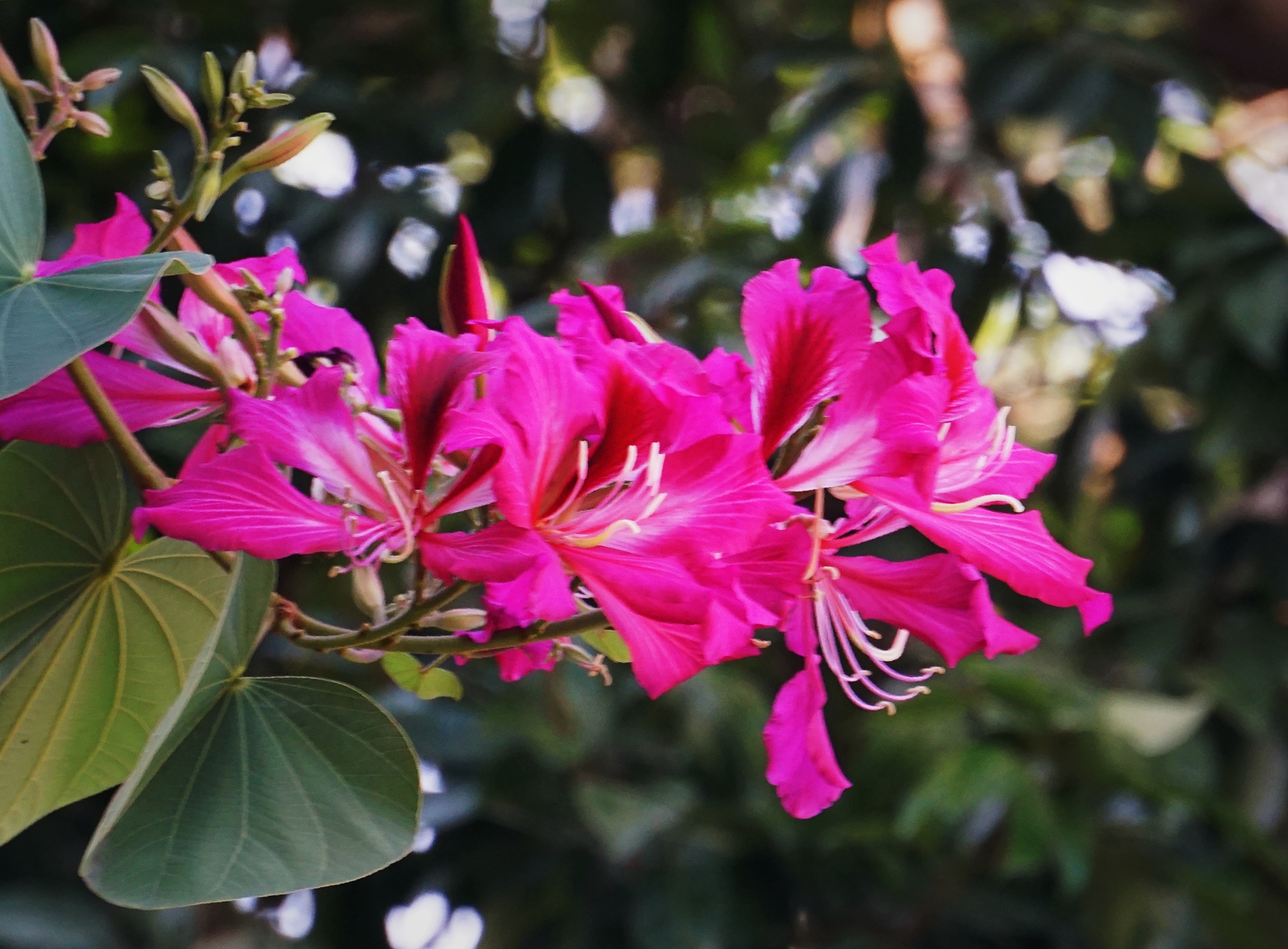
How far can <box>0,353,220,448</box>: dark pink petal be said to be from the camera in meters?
0.48

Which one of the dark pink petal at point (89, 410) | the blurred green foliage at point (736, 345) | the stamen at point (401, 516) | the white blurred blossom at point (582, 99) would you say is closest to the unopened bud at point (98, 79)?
the dark pink petal at point (89, 410)

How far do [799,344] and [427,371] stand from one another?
5.9 inches

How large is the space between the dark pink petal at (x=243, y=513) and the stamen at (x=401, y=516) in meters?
0.02

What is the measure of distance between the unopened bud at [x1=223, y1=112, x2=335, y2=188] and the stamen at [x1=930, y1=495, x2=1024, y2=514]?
0.29 metres

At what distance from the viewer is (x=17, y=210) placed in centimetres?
46

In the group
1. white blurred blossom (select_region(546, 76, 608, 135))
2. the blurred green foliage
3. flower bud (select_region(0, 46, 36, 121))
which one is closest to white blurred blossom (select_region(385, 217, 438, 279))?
the blurred green foliage

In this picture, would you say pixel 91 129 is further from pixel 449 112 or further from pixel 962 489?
pixel 449 112

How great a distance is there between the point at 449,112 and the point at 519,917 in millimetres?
1026

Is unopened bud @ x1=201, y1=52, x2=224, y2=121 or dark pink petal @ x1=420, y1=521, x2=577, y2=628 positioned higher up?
A: unopened bud @ x1=201, y1=52, x2=224, y2=121

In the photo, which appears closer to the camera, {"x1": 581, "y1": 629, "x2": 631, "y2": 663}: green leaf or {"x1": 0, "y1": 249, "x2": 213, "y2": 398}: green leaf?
{"x1": 0, "y1": 249, "x2": 213, "y2": 398}: green leaf

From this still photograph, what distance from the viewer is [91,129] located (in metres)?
0.53

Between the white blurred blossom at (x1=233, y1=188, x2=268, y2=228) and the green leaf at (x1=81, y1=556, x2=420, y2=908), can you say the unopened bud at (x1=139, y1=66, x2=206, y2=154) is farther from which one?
the white blurred blossom at (x1=233, y1=188, x2=268, y2=228)

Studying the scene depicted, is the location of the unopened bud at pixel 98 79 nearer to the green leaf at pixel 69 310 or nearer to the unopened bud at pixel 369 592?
the green leaf at pixel 69 310

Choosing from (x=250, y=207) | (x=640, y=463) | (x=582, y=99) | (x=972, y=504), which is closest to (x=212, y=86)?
(x=640, y=463)
